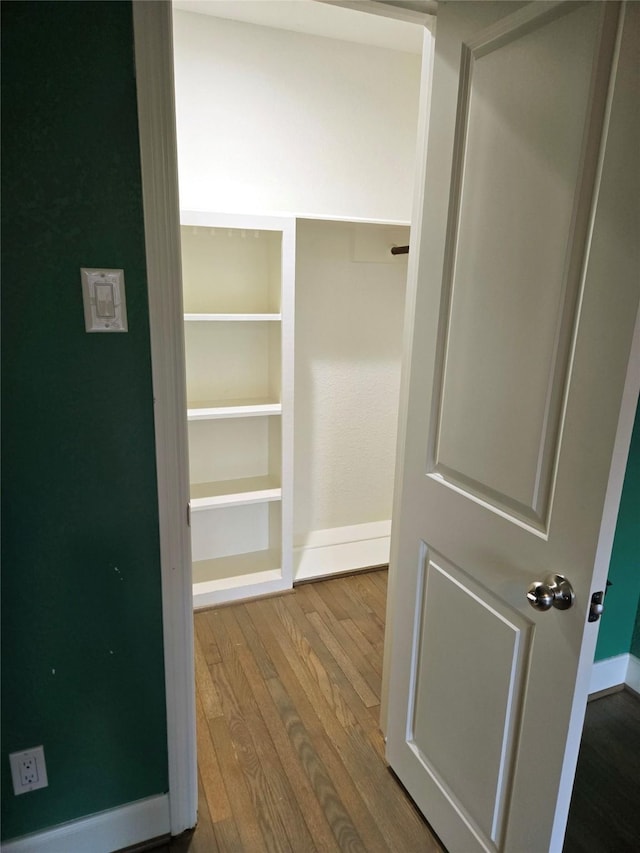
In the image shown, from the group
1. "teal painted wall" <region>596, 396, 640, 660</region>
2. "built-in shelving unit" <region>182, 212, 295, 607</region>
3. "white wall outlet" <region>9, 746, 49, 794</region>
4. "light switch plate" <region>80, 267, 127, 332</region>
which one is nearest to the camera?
"light switch plate" <region>80, 267, 127, 332</region>

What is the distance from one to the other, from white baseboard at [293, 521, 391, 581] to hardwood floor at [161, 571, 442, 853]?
19 centimetres

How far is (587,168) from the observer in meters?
0.92

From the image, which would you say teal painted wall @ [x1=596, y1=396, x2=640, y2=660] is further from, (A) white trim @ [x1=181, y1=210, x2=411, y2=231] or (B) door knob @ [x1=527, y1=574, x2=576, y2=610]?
(A) white trim @ [x1=181, y1=210, x2=411, y2=231]

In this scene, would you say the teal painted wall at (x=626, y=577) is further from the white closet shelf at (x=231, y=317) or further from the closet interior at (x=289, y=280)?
the white closet shelf at (x=231, y=317)

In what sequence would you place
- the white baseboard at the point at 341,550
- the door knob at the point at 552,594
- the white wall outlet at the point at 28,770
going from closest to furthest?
1. the door knob at the point at 552,594
2. the white wall outlet at the point at 28,770
3. the white baseboard at the point at 341,550

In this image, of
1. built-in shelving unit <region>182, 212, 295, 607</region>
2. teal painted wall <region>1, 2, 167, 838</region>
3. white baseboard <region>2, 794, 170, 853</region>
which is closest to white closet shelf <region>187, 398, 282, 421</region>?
built-in shelving unit <region>182, 212, 295, 607</region>

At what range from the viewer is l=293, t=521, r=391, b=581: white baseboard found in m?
2.91

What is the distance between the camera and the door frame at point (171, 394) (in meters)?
1.04

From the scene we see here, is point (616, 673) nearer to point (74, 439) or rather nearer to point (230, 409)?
point (230, 409)

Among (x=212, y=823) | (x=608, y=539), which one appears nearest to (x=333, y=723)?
(x=212, y=823)

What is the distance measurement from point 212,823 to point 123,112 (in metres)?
1.82

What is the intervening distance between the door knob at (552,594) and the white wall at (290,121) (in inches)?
76.6

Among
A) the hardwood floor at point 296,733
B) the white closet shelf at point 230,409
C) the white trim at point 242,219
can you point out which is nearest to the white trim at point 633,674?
the hardwood floor at point 296,733

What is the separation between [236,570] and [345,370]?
3.85 feet
